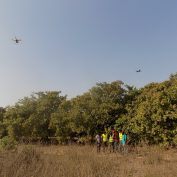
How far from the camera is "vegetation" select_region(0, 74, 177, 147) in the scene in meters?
17.2

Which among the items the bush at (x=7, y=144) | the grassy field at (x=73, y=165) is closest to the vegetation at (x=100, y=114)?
the bush at (x=7, y=144)

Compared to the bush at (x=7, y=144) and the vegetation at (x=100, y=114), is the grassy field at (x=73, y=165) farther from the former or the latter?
the vegetation at (x=100, y=114)

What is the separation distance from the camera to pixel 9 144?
10391 mm

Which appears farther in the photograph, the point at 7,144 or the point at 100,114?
the point at 100,114

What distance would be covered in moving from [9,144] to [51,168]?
15.1 ft

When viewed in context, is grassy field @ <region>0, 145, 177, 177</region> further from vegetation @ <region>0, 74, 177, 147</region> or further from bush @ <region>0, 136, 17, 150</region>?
vegetation @ <region>0, 74, 177, 147</region>

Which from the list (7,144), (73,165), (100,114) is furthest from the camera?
(100,114)

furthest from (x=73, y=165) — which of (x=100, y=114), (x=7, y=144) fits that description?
(x=100, y=114)

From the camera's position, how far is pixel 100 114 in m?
21.1

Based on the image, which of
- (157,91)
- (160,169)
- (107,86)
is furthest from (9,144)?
(107,86)

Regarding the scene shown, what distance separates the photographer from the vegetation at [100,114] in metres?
17.2

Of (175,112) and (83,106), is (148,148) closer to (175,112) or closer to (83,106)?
(175,112)

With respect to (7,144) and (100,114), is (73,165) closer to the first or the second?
(7,144)

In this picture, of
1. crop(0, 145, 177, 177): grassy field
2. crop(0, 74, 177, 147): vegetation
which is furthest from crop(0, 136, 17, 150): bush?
crop(0, 145, 177, 177): grassy field
